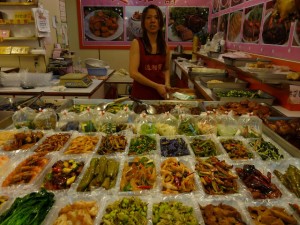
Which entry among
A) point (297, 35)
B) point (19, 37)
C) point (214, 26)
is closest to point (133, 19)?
point (214, 26)

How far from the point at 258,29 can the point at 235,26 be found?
1.11 metres

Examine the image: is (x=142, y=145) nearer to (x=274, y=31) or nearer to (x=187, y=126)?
(x=187, y=126)

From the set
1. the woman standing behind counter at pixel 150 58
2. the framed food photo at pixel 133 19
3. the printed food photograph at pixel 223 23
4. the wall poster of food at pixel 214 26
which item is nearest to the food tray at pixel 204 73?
the woman standing behind counter at pixel 150 58

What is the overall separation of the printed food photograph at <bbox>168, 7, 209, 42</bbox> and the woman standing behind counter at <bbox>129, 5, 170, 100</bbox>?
4.21 meters

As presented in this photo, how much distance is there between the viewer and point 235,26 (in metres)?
4.92

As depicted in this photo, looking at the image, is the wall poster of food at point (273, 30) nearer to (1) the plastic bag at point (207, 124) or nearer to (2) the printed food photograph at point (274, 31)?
(2) the printed food photograph at point (274, 31)

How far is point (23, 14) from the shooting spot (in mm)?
4199

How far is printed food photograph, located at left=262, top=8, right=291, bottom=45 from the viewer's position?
3.09m

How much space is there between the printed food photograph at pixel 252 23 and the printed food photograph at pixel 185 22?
295 cm

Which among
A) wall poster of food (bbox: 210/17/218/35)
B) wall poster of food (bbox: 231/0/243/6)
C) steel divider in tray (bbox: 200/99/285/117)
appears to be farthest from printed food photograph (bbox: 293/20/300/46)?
wall poster of food (bbox: 210/17/218/35)

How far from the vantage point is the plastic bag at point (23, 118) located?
7.07ft

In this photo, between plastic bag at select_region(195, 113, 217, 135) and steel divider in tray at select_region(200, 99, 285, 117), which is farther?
steel divider in tray at select_region(200, 99, 285, 117)

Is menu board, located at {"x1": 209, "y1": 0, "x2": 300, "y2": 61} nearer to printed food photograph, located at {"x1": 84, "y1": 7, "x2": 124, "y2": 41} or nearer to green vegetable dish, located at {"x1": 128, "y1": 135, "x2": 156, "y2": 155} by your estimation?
green vegetable dish, located at {"x1": 128, "y1": 135, "x2": 156, "y2": 155}

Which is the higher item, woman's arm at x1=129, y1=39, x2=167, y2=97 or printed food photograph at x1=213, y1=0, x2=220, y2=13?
printed food photograph at x1=213, y1=0, x2=220, y2=13
